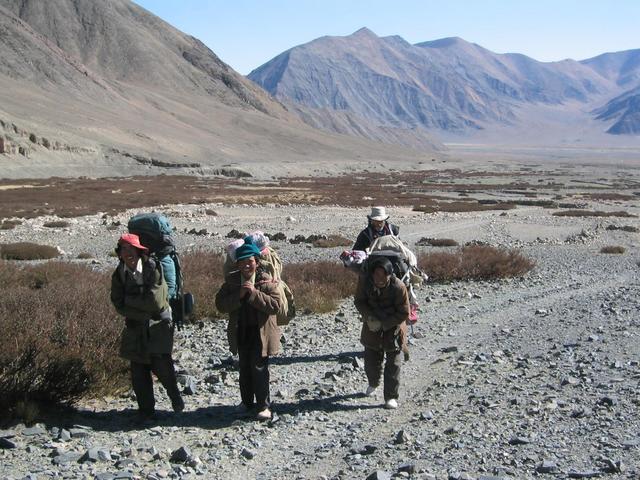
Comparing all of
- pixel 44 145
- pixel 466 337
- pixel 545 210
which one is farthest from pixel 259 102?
pixel 466 337

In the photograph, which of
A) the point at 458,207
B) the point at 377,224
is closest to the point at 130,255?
the point at 377,224

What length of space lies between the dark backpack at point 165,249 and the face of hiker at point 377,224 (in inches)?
104

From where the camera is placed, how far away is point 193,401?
678 cm

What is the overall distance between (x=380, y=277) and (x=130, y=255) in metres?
2.31

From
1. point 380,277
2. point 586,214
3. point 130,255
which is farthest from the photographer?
point 586,214

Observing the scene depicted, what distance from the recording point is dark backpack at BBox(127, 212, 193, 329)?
6.00 meters

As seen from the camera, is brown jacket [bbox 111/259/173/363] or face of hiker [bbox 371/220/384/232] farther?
face of hiker [bbox 371/220/384/232]

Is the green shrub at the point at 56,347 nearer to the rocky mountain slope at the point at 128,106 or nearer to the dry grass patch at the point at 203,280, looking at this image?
the dry grass patch at the point at 203,280

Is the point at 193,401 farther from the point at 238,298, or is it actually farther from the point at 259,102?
the point at 259,102

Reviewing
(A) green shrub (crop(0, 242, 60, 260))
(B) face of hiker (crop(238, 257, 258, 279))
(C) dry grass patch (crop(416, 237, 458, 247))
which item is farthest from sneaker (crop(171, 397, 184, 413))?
(C) dry grass patch (crop(416, 237, 458, 247))

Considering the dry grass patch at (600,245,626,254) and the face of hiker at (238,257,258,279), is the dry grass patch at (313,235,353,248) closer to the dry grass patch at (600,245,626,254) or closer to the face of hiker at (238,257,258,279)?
the dry grass patch at (600,245,626,254)

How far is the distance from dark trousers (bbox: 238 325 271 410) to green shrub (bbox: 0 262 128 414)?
1388 mm

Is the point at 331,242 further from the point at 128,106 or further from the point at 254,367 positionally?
the point at 128,106

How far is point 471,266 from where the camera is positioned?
15523 millimetres
